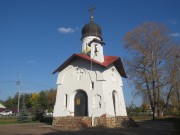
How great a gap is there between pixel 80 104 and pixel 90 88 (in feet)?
6.32

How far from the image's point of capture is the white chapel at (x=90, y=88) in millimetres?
21078

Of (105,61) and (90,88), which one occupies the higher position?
(105,61)

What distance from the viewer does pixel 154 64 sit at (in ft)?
96.0

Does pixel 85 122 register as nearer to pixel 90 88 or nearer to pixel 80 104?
→ pixel 80 104

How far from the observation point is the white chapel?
830 inches

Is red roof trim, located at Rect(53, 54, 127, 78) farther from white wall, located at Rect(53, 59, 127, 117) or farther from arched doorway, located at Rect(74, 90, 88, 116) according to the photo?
arched doorway, located at Rect(74, 90, 88, 116)

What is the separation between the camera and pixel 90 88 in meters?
21.7

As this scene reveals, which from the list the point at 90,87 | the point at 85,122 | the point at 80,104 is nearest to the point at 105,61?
the point at 90,87

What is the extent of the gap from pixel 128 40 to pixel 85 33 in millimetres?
7114

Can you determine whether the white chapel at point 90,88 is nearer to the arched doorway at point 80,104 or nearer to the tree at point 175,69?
the arched doorway at point 80,104

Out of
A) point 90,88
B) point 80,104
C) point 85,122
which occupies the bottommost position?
point 85,122

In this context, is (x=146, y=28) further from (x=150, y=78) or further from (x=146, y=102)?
(x=146, y=102)

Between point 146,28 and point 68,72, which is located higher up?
point 146,28

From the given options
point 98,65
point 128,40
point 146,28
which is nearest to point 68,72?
point 98,65
